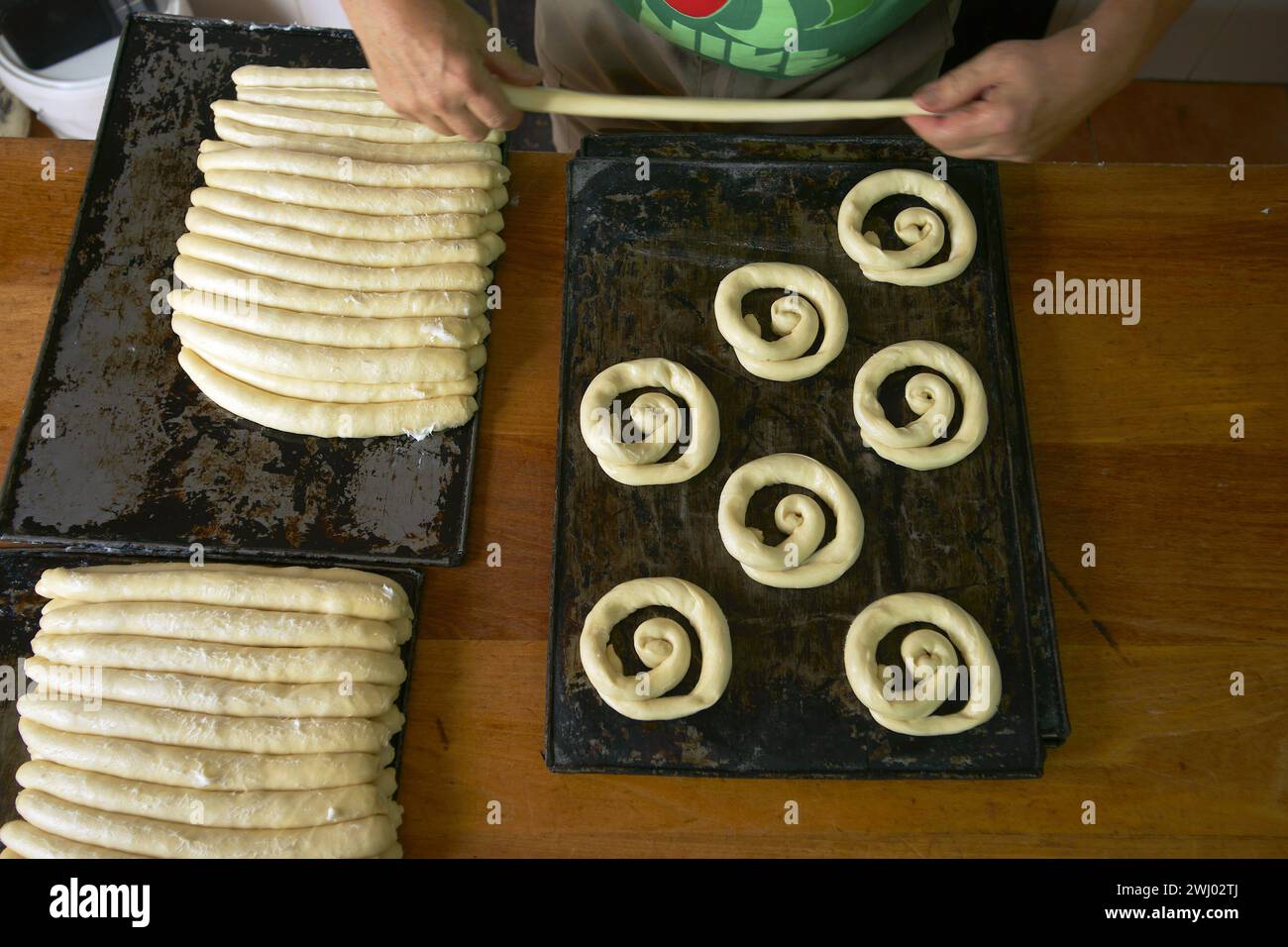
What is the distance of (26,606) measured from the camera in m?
1.80

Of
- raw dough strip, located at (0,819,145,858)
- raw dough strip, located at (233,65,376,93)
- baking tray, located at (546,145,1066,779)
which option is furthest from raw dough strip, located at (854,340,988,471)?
raw dough strip, located at (0,819,145,858)

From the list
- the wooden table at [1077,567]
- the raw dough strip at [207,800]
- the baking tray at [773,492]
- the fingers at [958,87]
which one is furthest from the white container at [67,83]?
the fingers at [958,87]

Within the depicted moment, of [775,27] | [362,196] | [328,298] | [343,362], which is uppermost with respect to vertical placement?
[775,27]

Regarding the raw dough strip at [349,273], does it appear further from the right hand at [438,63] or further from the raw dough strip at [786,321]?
the raw dough strip at [786,321]

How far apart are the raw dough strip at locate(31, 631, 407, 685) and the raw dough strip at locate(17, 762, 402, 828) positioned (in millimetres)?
199

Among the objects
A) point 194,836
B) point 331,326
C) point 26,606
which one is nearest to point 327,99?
point 331,326

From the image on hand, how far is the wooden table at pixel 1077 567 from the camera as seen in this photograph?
5.48ft

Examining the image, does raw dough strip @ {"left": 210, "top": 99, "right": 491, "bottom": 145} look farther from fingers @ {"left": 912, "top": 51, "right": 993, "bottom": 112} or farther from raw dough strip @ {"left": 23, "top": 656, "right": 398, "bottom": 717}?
raw dough strip @ {"left": 23, "top": 656, "right": 398, "bottom": 717}

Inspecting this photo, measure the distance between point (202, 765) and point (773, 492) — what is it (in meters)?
1.20

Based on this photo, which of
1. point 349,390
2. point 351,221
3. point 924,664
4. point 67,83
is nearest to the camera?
point 924,664

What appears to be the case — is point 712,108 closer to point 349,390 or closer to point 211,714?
point 349,390

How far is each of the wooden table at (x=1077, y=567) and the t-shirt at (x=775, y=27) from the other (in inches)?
19.4

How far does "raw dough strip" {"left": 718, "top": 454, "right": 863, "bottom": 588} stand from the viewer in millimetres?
1763

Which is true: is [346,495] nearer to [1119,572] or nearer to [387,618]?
[387,618]
